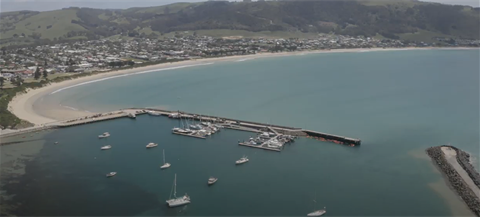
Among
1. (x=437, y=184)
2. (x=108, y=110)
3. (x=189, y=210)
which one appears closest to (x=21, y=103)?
(x=108, y=110)

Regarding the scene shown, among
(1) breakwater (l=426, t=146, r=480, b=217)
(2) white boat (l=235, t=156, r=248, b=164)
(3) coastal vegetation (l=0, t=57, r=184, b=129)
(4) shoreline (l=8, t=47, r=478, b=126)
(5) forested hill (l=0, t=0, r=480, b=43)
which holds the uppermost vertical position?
(5) forested hill (l=0, t=0, r=480, b=43)

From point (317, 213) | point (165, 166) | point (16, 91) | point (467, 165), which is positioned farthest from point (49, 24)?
point (467, 165)

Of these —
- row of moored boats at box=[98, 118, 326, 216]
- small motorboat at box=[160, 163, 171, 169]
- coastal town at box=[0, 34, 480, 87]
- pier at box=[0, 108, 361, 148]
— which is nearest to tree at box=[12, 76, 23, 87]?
coastal town at box=[0, 34, 480, 87]

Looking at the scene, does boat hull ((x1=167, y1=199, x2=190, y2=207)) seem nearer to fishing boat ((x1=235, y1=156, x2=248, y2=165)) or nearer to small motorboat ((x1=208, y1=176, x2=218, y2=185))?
small motorboat ((x1=208, y1=176, x2=218, y2=185))

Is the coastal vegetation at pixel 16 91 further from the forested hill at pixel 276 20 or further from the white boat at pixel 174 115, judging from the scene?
the forested hill at pixel 276 20

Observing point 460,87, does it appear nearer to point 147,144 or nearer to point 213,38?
point 147,144
